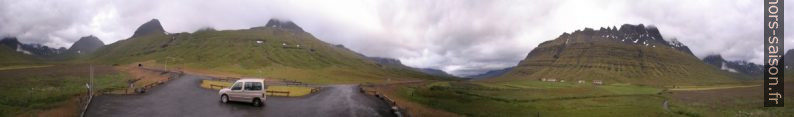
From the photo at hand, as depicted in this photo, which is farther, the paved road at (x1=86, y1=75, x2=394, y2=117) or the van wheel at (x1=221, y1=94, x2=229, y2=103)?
the van wheel at (x1=221, y1=94, x2=229, y2=103)

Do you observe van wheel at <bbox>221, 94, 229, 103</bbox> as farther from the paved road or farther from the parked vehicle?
the paved road

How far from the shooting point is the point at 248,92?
135ft

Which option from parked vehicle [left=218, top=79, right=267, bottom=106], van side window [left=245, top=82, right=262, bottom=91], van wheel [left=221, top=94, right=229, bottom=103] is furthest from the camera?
van wheel [left=221, top=94, right=229, bottom=103]

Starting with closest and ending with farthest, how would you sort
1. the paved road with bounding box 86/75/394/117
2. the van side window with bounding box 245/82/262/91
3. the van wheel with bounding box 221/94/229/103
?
the paved road with bounding box 86/75/394/117 < the van side window with bounding box 245/82/262/91 < the van wheel with bounding box 221/94/229/103

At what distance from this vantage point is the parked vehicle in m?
41.3

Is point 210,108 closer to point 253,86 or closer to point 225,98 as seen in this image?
point 225,98

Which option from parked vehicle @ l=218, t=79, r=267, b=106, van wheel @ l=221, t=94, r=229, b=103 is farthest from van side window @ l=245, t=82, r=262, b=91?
van wheel @ l=221, t=94, r=229, b=103

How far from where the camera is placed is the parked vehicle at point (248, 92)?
135ft

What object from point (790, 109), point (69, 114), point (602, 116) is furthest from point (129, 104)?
point (790, 109)

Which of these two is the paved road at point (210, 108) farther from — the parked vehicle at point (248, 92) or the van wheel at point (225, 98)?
the parked vehicle at point (248, 92)

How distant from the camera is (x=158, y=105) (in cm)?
4044

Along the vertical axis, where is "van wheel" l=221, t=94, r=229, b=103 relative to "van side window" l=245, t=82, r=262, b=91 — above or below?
below

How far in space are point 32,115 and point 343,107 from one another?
2204cm

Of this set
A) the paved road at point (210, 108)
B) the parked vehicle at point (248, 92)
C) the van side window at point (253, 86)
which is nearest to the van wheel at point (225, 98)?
the parked vehicle at point (248, 92)
